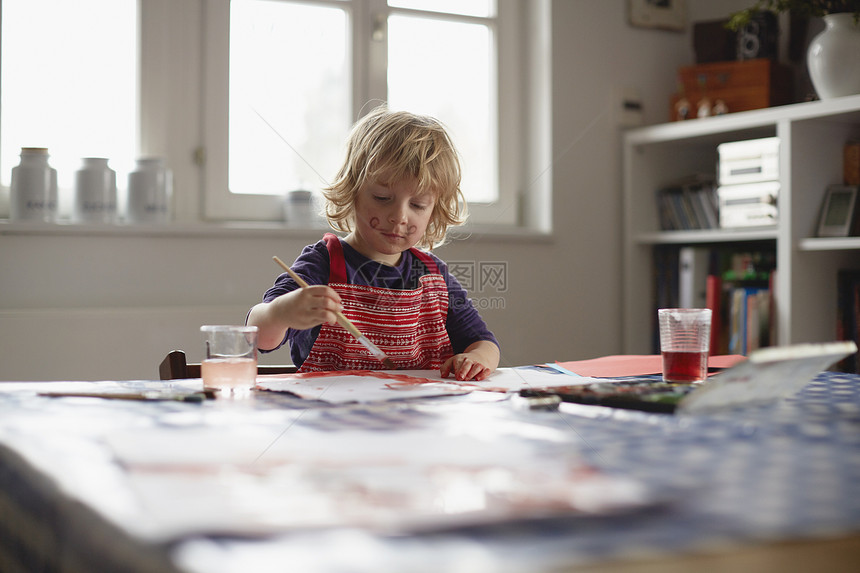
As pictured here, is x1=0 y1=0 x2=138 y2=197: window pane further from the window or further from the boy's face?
the boy's face

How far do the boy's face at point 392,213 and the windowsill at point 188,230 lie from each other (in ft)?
2.51

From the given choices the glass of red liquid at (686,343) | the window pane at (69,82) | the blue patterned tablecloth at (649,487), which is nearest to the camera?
the blue patterned tablecloth at (649,487)

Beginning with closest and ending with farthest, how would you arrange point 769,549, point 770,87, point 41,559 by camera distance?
point 769,549
point 41,559
point 770,87

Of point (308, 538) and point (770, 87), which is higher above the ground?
point (770, 87)

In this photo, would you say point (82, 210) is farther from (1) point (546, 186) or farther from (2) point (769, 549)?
(2) point (769, 549)

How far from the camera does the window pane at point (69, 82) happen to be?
6.50ft

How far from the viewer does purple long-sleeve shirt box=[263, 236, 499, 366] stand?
1.34 metres

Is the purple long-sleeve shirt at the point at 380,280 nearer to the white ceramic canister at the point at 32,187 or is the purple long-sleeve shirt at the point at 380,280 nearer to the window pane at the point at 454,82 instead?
the white ceramic canister at the point at 32,187

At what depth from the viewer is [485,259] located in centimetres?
236

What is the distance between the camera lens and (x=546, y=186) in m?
2.51

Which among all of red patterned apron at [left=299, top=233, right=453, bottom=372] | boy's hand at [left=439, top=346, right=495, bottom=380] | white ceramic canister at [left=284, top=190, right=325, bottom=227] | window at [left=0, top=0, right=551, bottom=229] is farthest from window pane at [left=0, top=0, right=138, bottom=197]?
boy's hand at [left=439, top=346, right=495, bottom=380]

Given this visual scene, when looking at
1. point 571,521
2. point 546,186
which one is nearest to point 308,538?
point 571,521

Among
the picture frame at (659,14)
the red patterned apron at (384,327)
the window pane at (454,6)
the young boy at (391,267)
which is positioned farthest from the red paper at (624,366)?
the picture frame at (659,14)

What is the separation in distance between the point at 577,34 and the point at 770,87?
59 cm
